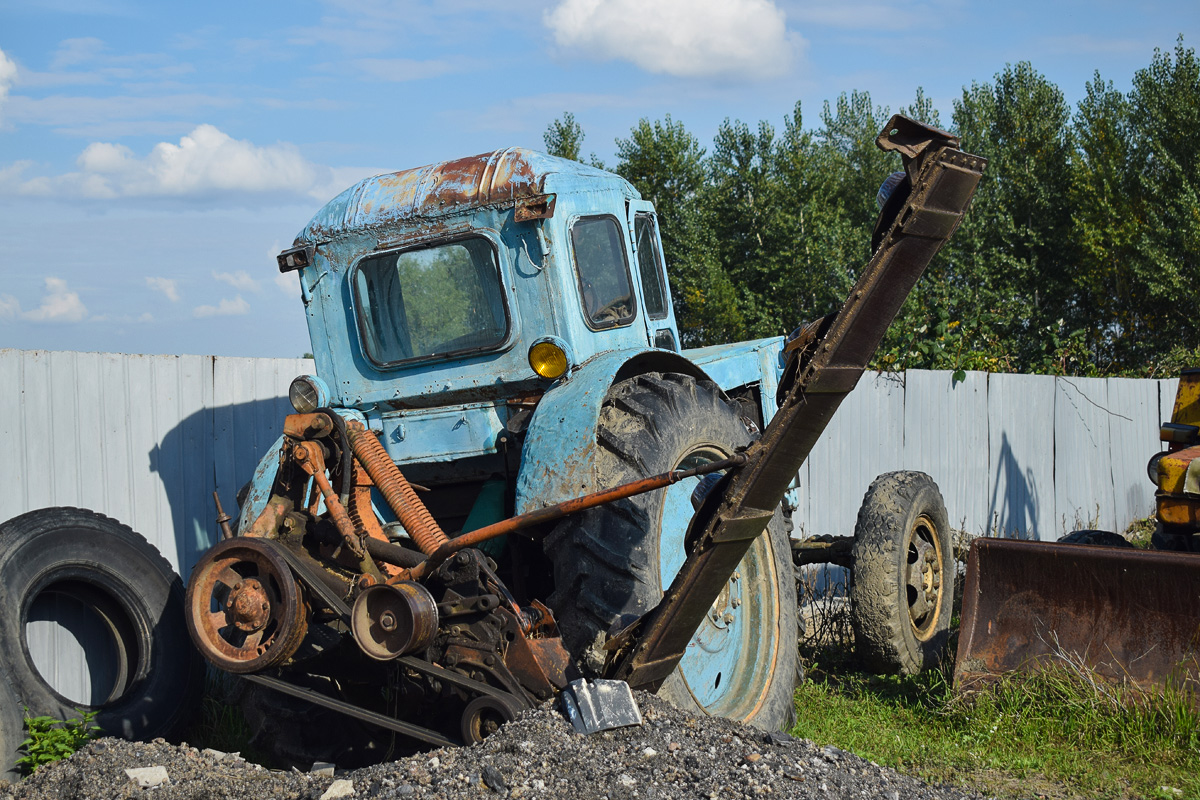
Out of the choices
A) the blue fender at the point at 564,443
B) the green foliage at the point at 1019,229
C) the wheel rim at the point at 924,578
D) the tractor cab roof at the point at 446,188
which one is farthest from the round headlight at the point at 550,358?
the green foliage at the point at 1019,229

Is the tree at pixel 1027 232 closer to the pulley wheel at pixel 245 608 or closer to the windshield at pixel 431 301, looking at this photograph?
the windshield at pixel 431 301

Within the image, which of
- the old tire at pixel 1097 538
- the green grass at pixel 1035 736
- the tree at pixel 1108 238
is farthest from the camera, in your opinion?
the tree at pixel 1108 238

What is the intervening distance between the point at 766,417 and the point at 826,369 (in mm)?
2547

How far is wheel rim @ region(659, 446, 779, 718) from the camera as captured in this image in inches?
167

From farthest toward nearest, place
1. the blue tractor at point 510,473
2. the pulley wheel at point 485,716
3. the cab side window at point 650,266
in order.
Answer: the cab side window at point 650,266 → the blue tractor at point 510,473 → the pulley wheel at point 485,716

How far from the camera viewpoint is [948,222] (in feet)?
11.7

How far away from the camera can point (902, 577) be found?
5.64m

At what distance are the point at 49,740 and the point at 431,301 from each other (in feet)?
7.75

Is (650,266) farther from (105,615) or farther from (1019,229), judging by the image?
(1019,229)

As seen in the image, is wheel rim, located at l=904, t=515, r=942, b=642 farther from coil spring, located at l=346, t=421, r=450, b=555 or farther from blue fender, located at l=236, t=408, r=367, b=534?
blue fender, located at l=236, t=408, r=367, b=534

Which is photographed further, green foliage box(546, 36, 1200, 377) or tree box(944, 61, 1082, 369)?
tree box(944, 61, 1082, 369)

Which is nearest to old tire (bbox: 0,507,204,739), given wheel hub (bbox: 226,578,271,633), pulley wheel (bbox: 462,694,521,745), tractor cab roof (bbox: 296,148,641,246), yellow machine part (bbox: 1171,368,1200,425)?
wheel hub (bbox: 226,578,271,633)

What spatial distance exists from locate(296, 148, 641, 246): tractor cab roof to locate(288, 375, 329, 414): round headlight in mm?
733

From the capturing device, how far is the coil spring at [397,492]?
373 cm
